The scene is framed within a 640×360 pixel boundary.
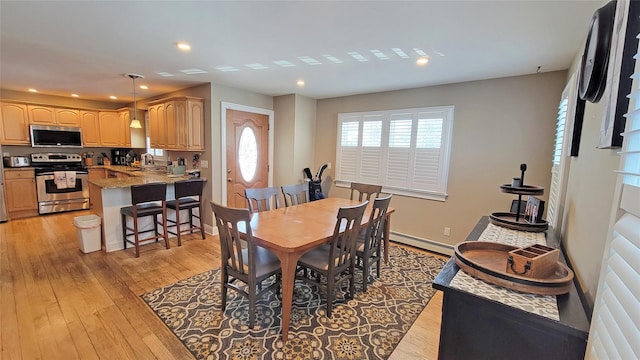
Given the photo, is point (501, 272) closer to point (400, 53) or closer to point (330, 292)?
point (330, 292)

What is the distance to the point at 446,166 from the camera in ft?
12.4

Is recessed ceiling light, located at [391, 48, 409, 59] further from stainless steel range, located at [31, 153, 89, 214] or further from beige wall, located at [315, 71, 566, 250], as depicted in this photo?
stainless steel range, located at [31, 153, 89, 214]

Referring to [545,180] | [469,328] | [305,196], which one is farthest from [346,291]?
[545,180]

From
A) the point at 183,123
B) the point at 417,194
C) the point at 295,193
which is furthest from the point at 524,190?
the point at 183,123

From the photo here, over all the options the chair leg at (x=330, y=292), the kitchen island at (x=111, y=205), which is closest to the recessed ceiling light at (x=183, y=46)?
the kitchen island at (x=111, y=205)

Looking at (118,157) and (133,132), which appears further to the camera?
(118,157)

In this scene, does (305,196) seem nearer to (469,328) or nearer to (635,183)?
(469,328)

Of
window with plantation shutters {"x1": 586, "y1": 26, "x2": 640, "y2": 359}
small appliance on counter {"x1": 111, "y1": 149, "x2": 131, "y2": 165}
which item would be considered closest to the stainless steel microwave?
small appliance on counter {"x1": 111, "y1": 149, "x2": 131, "y2": 165}

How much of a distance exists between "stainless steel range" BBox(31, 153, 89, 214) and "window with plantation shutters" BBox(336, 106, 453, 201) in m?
4.89

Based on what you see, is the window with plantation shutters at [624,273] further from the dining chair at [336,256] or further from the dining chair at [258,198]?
the dining chair at [258,198]

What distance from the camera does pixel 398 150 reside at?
4211mm

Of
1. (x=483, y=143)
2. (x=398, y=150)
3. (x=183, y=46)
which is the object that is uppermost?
(x=183, y=46)

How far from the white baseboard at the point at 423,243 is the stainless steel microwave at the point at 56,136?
6.67m

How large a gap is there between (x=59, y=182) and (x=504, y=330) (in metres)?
7.12
